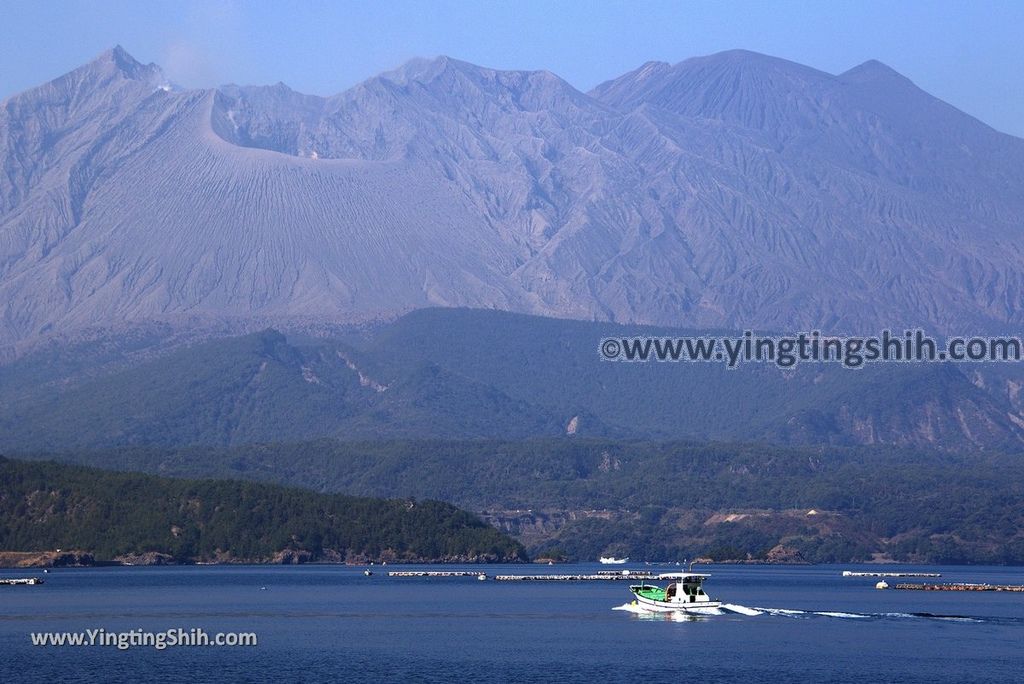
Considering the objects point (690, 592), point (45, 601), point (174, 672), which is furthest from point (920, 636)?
point (45, 601)

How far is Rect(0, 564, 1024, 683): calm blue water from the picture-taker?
12600 centimetres

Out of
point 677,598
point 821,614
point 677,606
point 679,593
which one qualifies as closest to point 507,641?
point 677,606

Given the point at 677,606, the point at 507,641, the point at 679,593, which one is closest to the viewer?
the point at 507,641

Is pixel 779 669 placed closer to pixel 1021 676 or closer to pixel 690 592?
pixel 1021 676

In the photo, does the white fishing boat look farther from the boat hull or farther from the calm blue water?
the calm blue water

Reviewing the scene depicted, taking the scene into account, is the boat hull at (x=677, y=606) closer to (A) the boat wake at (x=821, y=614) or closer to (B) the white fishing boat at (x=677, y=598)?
(B) the white fishing boat at (x=677, y=598)

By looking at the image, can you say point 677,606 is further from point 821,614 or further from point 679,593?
point 821,614

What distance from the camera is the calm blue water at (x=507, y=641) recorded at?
413 ft

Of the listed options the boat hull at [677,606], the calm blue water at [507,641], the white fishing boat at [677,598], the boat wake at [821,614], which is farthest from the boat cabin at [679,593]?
the calm blue water at [507,641]

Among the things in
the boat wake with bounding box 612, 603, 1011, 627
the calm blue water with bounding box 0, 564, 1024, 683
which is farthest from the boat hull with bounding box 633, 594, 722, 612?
the calm blue water with bounding box 0, 564, 1024, 683

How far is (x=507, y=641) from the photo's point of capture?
14688 cm

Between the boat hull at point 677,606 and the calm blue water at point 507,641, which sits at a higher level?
the boat hull at point 677,606

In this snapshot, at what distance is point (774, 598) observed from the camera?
651ft

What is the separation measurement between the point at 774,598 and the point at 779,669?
6967 cm
